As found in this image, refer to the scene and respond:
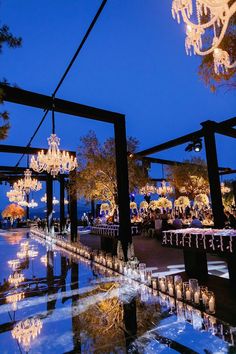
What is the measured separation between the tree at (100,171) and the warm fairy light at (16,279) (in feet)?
16.0

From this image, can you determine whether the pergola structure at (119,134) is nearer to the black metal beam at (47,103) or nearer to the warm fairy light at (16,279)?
the black metal beam at (47,103)

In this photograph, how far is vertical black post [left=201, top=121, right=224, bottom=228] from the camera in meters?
7.84

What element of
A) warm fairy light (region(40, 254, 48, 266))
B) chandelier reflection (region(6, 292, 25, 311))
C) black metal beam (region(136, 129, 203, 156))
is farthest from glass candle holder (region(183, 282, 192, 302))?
black metal beam (region(136, 129, 203, 156))

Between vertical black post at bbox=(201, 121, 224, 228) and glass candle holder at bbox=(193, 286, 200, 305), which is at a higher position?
vertical black post at bbox=(201, 121, 224, 228)

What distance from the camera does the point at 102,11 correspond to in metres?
3.54

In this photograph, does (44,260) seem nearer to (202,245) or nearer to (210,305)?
Result: (202,245)

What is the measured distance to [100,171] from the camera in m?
10.1

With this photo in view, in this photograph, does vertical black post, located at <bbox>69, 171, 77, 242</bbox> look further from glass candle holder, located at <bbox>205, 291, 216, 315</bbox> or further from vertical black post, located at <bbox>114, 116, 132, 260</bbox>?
glass candle holder, located at <bbox>205, 291, 216, 315</bbox>

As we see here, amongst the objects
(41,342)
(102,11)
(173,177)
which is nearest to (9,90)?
(102,11)

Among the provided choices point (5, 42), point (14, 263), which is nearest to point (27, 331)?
point (5, 42)

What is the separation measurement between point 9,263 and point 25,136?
81.0m

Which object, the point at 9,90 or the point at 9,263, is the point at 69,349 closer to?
the point at 9,90

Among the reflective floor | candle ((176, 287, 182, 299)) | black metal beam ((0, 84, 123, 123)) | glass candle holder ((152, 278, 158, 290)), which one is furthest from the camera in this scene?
black metal beam ((0, 84, 123, 123))

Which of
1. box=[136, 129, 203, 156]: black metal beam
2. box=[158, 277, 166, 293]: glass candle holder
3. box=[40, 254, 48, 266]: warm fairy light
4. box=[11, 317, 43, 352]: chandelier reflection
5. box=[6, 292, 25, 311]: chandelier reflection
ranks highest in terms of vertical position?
box=[136, 129, 203, 156]: black metal beam
